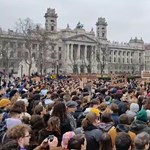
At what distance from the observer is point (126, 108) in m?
10.9

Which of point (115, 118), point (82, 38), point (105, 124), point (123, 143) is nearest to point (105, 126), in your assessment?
point (105, 124)

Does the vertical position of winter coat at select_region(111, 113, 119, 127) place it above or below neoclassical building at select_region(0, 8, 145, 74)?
below

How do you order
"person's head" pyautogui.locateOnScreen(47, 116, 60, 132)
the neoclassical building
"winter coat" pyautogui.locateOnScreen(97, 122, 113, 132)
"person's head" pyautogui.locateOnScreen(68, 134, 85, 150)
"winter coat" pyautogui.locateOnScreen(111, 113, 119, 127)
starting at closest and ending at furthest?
1. "person's head" pyautogui.locateOnScreen(68, 134, 85, 150)
2. "person's head" pyautogui.locateOnScreen(47, 116, 60, 132)
3. "winter coat" pyautogui.locateOnScreen(97, 122, 113, 132)
4. "winter coat" pyautogui.locateOnScreen(111, 113, 119, 127)
5. the neoclassical building

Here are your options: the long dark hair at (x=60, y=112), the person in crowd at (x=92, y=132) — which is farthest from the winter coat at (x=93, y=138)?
the long dark hair at (x=60, y=112)

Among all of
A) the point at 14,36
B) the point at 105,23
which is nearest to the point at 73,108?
the point at 14,36

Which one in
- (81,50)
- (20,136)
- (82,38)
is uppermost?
(82,38)

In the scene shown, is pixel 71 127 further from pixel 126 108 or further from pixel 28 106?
pixel 28 106

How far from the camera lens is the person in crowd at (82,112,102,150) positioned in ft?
23.4

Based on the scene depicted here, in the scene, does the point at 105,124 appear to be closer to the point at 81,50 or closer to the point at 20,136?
the point at 20,136

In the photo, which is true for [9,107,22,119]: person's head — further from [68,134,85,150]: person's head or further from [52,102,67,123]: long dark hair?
[68,134,85,150]: person's head

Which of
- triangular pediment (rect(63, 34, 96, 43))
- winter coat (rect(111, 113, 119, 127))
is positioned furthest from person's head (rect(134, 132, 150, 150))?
triangular pediment (rect(63, 34, 96, 43))

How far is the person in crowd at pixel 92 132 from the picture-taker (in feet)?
23.4

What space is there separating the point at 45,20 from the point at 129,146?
420 ft

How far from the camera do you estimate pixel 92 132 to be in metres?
7.26
